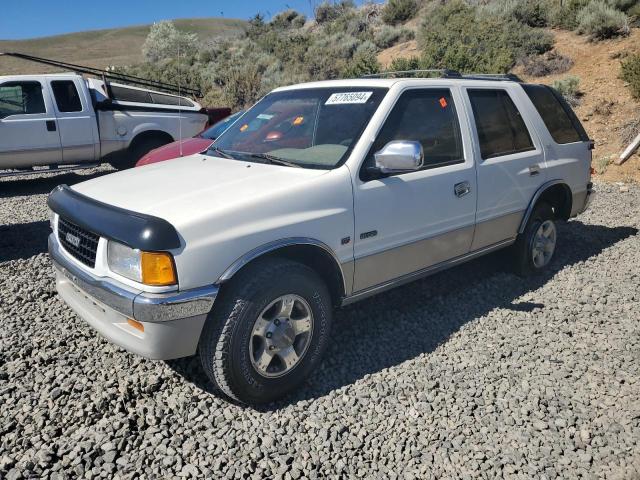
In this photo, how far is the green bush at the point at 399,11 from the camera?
74.2ft

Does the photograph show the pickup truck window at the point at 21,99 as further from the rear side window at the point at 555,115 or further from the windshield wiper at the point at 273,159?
the rear side window at the point at 555,115

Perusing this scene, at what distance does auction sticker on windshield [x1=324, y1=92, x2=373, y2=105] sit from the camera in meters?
3.56

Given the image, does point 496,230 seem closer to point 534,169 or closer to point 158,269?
point 534,169

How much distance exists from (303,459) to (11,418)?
5.46 ft

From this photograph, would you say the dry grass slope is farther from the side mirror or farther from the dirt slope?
the side mirror

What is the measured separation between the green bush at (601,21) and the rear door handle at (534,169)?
1213cm

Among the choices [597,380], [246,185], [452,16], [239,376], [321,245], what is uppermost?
[452,16]

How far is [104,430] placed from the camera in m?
2.78

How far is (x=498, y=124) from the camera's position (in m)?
4.32

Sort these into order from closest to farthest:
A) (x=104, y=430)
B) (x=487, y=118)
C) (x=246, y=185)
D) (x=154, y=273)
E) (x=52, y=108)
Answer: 1. (x=154, y=273)
2. (x=104, y=430)
3. (x=246, y=185)
4. (x=487, y=118)
5. (x=52, y=108)

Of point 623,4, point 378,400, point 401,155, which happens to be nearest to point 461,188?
point 401,155

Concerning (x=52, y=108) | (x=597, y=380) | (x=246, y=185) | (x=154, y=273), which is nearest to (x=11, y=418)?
(x=154, y=273)

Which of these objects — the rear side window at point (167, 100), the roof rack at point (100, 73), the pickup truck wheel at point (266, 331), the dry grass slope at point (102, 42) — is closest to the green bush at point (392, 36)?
the roof rack at point (100, 73)

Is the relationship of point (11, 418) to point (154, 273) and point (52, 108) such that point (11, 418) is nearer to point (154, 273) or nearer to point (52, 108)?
point (154, 273)
